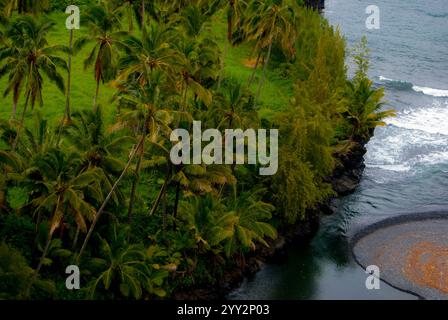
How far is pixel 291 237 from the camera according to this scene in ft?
136

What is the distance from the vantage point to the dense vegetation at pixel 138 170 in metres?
28.6

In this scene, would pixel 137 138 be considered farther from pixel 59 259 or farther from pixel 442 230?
pixel 442 230

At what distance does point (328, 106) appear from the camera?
46.8 metres

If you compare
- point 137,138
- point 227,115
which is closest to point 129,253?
point 137,138

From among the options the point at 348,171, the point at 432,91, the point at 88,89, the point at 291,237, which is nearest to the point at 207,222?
the point at 291,237

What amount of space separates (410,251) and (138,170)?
1972cm

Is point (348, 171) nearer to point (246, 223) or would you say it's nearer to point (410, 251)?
point (410, 251)

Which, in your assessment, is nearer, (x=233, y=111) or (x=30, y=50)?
(x=30, y=50)

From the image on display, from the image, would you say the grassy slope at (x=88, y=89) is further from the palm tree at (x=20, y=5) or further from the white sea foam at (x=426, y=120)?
the white sea foam at (x=426, y=120)

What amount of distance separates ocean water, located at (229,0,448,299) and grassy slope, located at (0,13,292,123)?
32.7 feet

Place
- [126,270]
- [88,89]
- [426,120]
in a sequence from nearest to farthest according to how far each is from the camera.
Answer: [126,270]
[88,89]
[426,120]

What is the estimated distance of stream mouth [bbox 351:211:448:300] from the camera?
37656 mm

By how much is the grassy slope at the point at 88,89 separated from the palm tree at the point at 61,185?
12946 mm

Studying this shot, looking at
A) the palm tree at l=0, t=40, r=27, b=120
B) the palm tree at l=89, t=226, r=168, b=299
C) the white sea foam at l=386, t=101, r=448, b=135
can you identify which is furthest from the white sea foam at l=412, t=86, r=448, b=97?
the palm tree at l=0, t=40, r=27, b=120
